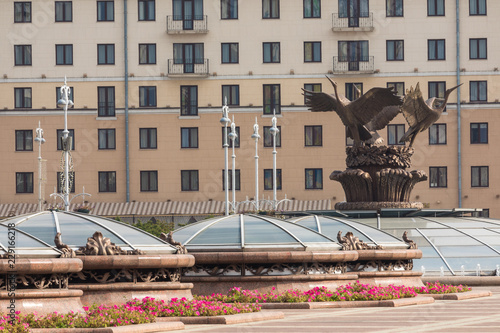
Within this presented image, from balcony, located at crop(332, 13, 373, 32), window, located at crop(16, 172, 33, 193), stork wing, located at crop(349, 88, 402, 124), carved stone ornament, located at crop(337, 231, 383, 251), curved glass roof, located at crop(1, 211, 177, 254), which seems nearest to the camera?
curved glass roof, located at crop(1, 211, 177, 254)

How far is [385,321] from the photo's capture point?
64.1ft

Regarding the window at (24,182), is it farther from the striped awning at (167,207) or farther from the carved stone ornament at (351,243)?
the carved stone ornament at (351,243)

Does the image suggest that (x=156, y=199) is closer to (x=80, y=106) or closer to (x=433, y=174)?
(x=80, y=106)

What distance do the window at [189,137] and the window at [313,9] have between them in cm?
993

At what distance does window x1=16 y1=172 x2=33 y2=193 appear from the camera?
6806cm

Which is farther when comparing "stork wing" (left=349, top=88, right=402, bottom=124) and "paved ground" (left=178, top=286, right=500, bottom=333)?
"stork wing" (left=349, top=88, right=402, bottom=124)

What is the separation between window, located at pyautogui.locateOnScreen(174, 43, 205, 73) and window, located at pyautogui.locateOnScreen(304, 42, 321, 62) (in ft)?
20.9

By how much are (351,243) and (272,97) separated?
42.3 meters

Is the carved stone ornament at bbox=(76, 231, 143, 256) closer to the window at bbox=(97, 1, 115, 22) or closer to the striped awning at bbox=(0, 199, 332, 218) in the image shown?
the striped awning at bbox=(0, 199, 332, 218)

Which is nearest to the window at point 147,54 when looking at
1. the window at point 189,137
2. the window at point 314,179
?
the window at point 189,137

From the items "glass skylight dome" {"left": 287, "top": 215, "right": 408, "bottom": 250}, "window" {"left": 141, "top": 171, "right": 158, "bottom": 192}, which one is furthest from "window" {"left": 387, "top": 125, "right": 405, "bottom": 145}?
"glass skylight dome" {"left": 287, "top": 215, "right": 408, "bottom": 250}

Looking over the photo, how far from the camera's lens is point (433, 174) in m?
67.9

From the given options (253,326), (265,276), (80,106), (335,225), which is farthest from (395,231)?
(80,106)

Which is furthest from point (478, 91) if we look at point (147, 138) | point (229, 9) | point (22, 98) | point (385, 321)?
point (385, 321)
